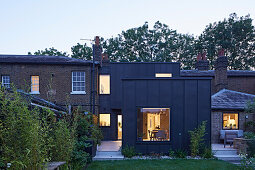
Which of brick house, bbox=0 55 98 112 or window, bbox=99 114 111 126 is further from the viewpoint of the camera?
window, bbox=99 114 111 126

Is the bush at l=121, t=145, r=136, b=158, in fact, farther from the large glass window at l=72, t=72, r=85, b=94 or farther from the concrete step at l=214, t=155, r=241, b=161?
the large glass window at l=72, t=72, r=85, b=94

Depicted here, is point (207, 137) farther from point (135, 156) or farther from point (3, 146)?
point (3, 146)

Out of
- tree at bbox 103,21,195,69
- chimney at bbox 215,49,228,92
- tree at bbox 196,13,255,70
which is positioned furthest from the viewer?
tree at bbox 103,21,195,69

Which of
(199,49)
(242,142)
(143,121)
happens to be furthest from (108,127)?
(199,49)

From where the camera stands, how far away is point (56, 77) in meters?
13.3

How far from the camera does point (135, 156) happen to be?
8477mm

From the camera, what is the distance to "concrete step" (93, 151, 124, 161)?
829cm

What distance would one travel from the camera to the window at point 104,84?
565 inches

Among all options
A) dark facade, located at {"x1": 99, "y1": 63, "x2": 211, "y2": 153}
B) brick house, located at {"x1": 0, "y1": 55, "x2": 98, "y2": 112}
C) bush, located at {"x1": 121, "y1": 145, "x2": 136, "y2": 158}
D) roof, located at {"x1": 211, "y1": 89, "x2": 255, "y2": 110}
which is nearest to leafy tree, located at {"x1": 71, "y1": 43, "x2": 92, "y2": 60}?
brick house, located at {"x1": 0, "y1": 55, "x2": 98, "y2": 112}

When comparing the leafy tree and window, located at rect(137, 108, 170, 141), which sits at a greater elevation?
the leafy tree

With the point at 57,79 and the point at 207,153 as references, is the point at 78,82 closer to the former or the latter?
the point at 57,79

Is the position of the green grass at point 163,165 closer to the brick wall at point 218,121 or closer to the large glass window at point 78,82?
the brick wall at point 218,121

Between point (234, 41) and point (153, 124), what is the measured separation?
26.4 meters

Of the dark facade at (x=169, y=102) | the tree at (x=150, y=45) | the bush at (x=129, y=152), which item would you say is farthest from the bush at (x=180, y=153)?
the tree at (x=150, y=45)
